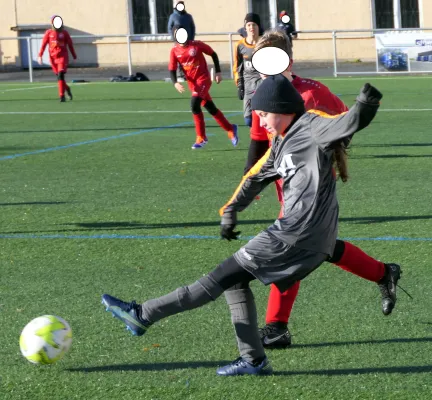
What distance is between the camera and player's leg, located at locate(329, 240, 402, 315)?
553 cm

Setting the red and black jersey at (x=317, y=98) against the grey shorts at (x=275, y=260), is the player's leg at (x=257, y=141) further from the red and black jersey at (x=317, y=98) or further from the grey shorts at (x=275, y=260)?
the grey shorts at (x=275, y=260)

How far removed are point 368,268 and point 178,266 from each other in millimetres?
2229

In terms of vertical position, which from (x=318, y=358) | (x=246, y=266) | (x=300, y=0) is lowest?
(x=318, y=358)

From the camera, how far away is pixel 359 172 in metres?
12.0

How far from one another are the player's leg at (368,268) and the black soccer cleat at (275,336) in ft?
1.54

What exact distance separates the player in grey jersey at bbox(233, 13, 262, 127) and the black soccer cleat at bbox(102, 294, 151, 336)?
655 centimetres

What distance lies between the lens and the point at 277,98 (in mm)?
4812

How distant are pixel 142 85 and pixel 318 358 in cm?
2480

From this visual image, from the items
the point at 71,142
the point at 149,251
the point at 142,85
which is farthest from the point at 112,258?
the point at 142,85

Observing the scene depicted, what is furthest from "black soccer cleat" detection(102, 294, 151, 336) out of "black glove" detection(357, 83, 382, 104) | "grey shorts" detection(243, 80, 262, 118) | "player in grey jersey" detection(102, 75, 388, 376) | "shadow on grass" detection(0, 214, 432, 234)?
"grey shorts" detection(243, 80, 262, 118)

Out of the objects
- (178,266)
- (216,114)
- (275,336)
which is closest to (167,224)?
(178,266)

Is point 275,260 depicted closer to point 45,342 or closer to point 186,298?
point 186,298

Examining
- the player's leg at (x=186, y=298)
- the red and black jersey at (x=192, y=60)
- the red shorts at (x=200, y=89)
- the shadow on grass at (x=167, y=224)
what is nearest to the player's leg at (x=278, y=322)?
the player's leg at (x=186, y=298)

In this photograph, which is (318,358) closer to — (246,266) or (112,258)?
(246,266)
